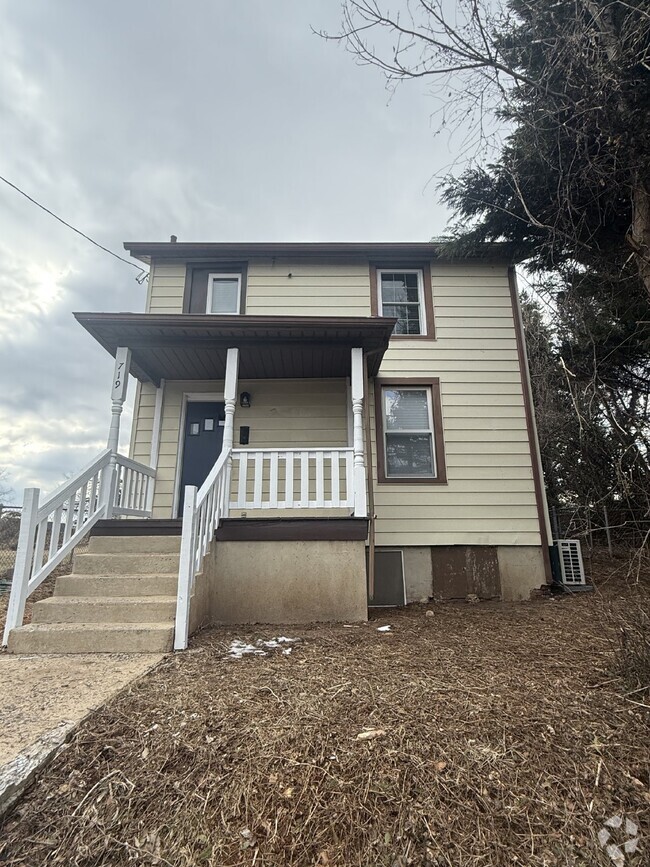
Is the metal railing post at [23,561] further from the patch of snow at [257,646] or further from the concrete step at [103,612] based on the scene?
the patch of snow at [257,646]

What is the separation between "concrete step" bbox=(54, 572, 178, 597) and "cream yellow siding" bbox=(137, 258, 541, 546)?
2214mm

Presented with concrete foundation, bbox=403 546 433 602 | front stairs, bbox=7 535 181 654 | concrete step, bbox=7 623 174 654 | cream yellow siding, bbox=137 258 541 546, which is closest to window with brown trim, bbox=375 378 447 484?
cream yellow siding, bbox=137 258 541 546

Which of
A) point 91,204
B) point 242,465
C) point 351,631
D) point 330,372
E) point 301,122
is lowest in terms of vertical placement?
point 351,631

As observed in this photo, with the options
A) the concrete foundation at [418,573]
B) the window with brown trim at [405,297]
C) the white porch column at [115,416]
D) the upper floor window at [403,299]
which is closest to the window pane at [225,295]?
the white porch column at [115,416]

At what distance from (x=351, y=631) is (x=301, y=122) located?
810 centimetres

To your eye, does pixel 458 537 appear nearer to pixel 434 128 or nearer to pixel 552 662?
pixel 552 662

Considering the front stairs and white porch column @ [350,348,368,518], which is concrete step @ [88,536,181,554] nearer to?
the front stairs

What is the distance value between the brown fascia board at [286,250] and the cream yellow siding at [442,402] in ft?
0.54

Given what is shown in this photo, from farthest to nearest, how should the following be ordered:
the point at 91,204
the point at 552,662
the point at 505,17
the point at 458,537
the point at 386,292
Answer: the point at 91,204 < the point at 386,292 < the point at 458,537 < the point at 505,17 < the point at 552,662

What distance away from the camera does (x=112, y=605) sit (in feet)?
11.8

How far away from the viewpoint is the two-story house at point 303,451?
13.8 feet

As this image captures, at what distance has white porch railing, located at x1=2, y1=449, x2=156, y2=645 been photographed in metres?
3.54

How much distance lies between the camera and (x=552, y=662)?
2.74 metres

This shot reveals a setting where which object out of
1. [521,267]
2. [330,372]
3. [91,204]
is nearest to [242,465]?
[330,372]
